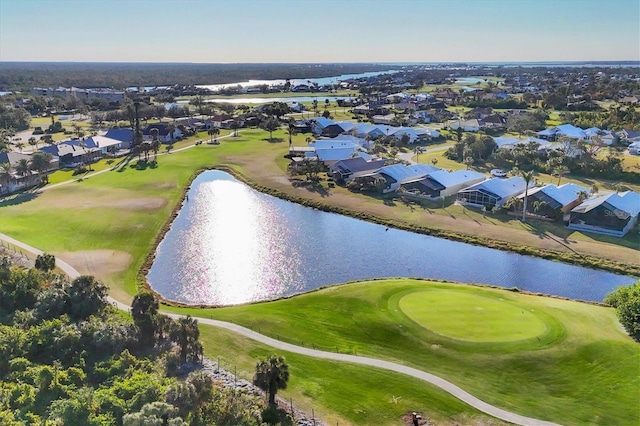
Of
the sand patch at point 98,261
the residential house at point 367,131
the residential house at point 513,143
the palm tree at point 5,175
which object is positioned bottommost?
the sand patch at point 98,261

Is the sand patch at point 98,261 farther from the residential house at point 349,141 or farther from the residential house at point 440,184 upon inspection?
the residential house at point 349,141

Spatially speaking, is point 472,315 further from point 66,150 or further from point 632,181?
point 66,150

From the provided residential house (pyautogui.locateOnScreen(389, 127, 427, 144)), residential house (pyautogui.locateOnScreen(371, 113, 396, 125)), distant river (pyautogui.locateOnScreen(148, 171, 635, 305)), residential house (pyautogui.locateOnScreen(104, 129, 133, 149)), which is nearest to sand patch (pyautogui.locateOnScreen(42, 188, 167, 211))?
distant river (pyautogui.locateOnScreen(148, 171, 635, 305))

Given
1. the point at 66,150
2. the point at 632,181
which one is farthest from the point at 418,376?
the point at 66,150

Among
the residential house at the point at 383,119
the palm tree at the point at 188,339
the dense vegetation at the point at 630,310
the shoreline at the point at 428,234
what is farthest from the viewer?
the residential house at the point at 383,119

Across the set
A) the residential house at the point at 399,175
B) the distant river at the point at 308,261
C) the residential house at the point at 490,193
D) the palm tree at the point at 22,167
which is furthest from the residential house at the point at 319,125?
the palm tree at the point at 22,167

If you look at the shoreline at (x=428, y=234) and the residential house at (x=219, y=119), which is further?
the residential house at (x=219, y=119)

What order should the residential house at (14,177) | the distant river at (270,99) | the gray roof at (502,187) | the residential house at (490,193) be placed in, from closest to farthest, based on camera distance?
the residential house at (490,193), the gray roof at (502,187), the residential house at (14,177), the distant river at (270,99)
